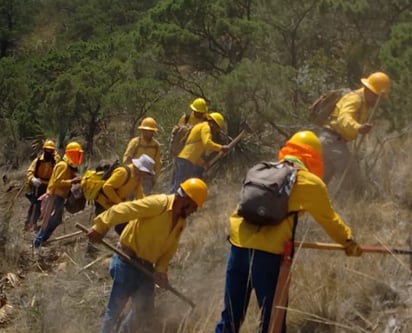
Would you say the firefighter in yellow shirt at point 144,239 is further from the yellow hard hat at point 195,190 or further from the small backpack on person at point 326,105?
the small backpack on person at point 326,105

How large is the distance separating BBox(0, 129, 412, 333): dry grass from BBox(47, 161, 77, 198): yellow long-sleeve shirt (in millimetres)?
723

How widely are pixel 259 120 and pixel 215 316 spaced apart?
23.4ft

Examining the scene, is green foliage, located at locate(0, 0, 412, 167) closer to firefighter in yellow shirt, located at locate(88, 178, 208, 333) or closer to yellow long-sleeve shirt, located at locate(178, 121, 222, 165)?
yellow long-sleeve shirt, located at locate(178, 121, 222, 165)

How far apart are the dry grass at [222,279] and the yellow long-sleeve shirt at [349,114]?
0.68m

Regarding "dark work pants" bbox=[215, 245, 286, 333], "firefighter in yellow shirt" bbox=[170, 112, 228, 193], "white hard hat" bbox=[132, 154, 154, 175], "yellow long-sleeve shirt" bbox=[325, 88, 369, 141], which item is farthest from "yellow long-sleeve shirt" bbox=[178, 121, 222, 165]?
"dark work pants" bbox=[215, 245, 286, 333]

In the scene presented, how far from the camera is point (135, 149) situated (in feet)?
33.7

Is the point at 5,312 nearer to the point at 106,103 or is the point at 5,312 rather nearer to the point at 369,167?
the point at 369,167

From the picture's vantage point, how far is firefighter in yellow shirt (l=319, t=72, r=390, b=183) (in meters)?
7.89

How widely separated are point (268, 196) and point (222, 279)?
2.50 meters

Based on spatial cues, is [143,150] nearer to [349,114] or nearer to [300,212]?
[349,114]

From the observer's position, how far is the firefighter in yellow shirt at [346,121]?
311 inches

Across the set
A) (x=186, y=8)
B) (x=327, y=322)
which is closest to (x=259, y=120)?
(x=186, y=8)

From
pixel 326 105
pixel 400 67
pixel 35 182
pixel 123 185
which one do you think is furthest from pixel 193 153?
pixel 35 182

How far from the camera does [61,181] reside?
10789 mm
